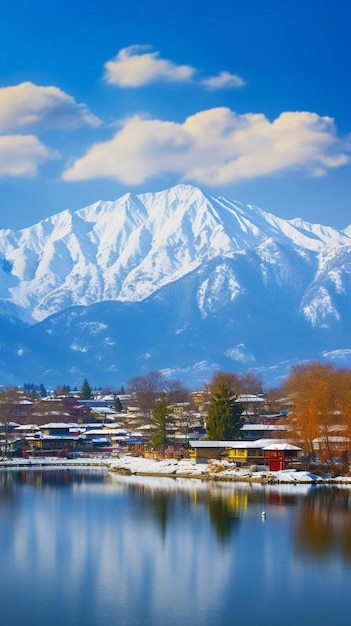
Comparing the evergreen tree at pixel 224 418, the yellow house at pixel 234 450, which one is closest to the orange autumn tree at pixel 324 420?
the yellow house at pixel 234 450

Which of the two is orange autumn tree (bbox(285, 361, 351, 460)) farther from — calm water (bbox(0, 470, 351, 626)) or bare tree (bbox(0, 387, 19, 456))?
bare tree (bbox(0, 387, 19, 456))

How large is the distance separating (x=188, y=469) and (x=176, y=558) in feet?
118

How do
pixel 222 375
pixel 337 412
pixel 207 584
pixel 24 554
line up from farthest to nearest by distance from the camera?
pixel 222 375 → pixel 337 412 → pixel 24 554 → pixel 207 584

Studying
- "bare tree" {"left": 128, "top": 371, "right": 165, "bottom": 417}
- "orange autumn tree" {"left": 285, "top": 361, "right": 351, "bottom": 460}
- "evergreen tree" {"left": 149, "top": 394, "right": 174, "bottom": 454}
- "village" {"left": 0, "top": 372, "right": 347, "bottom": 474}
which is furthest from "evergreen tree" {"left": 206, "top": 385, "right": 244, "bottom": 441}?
"bare tree" {"left": 128, "top": 371, "right": 165, "bottom": 417}

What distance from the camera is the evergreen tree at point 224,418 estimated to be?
244ft

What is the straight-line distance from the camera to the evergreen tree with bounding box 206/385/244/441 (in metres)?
74.4

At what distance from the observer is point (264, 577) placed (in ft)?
103

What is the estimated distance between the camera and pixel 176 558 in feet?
113

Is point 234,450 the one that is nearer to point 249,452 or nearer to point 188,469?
point 249,452

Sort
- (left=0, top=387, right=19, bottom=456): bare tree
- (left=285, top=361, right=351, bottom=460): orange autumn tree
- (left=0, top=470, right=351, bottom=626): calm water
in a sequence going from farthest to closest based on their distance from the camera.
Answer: (left=0, top=387, right=19, bottom=456): bare tree
(left=285, top=361, right=351, bottom=460): orange autumn tree
(left=0, top=470, right=351, bottom=626): calm water

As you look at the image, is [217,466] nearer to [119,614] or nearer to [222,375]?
[119,614]

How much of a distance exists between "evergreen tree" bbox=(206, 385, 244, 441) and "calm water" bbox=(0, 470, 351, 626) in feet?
62.4

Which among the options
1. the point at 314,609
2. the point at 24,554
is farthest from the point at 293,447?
the point at 314,609

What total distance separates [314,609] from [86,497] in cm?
2824
